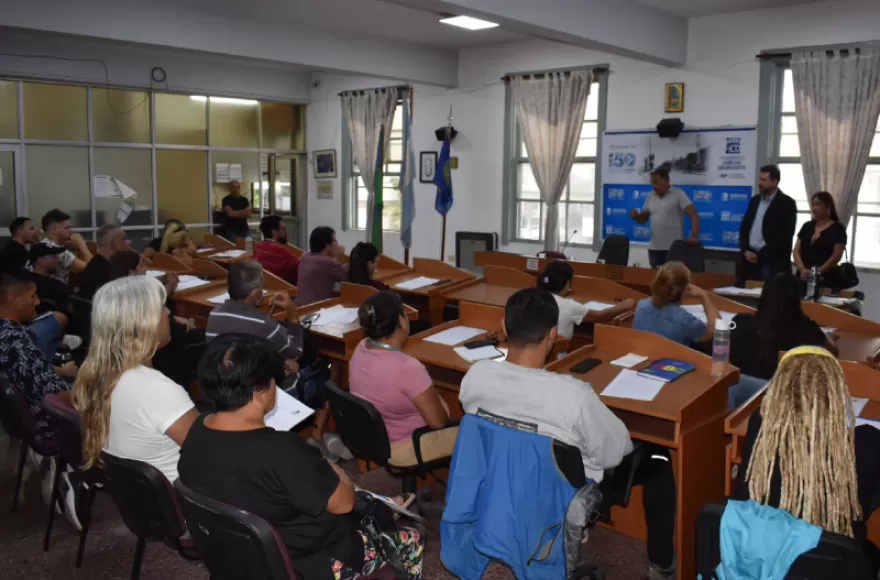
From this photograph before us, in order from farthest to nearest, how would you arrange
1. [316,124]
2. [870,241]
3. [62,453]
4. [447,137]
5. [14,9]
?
[316,124] → [447,137] → [870,241] → [14,9] → [62,453]

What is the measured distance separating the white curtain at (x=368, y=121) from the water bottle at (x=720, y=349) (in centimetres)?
748

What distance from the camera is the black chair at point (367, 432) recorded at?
291 centimetres

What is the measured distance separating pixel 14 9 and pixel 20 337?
433cm

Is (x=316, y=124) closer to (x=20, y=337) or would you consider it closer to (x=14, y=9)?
(x=14, y=9)

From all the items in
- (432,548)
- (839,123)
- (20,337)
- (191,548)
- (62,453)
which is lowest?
(432,548)

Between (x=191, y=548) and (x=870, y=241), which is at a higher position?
(x=870, y=241)

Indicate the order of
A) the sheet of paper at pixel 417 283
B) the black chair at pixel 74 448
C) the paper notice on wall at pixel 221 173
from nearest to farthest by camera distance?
the black chair at pixel 74 448
the sheet of paper at pixel 417 283
the paper notice on wall at pixel 221 173

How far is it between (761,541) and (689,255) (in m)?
4.92

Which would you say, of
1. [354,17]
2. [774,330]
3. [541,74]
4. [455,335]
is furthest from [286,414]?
[541,74]

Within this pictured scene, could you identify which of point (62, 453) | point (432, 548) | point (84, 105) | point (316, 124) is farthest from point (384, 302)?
point (316, 124)

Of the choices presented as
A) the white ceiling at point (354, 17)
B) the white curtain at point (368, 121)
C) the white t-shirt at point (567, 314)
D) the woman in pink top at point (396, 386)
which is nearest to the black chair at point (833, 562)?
the woman in pink top at point (396, 386)

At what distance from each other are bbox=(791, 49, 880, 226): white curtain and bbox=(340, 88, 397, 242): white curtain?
5.22 meters

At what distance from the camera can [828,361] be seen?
6.29ft

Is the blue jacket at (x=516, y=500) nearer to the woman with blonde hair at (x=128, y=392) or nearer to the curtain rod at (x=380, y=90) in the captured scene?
the woman with blonde hair at (x=128, y=392)
